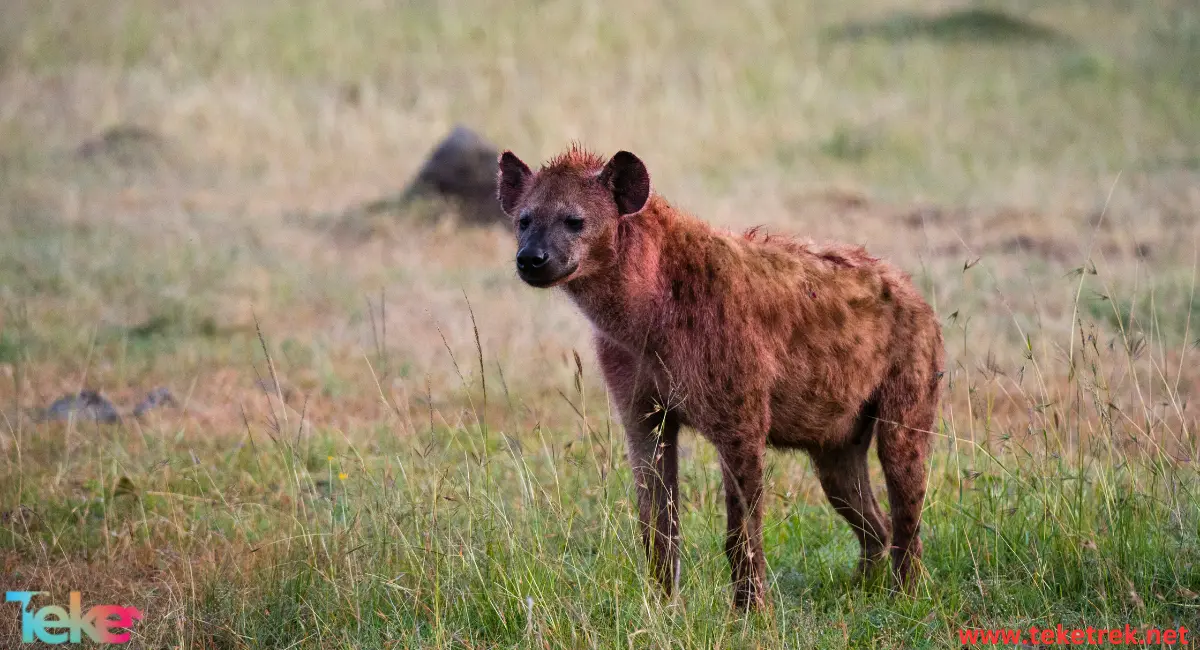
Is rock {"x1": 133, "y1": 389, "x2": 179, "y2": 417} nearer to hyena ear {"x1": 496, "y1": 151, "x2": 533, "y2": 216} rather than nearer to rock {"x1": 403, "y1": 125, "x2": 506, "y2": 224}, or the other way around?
hyena ear {"x1": 496, "y1": 151, "x2": 533, "y2": 216}

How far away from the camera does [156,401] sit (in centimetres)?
717

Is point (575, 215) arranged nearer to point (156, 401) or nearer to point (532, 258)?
point (532, 258)

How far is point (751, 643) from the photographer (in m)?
3.81

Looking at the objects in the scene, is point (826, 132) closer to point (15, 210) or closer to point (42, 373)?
point (15, 210)

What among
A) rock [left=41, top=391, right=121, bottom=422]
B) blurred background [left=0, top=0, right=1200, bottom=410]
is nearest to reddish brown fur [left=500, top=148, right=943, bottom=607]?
blurred background [left=0, top=0, right=1200, bottom=410]

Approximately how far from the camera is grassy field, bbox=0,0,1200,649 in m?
4.21

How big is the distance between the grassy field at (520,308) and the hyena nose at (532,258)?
0.50m

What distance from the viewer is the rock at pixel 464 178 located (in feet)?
39.7

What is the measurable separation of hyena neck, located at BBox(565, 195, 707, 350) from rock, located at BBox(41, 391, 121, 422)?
10.6ft

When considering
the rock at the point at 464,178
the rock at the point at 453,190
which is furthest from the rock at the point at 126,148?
the rock at the point at 464,178

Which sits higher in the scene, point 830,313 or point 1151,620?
point 830,313

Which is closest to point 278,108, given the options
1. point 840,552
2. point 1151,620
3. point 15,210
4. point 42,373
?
point 15,210

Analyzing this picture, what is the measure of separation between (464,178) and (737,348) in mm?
8207

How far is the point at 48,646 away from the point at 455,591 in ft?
4.12
